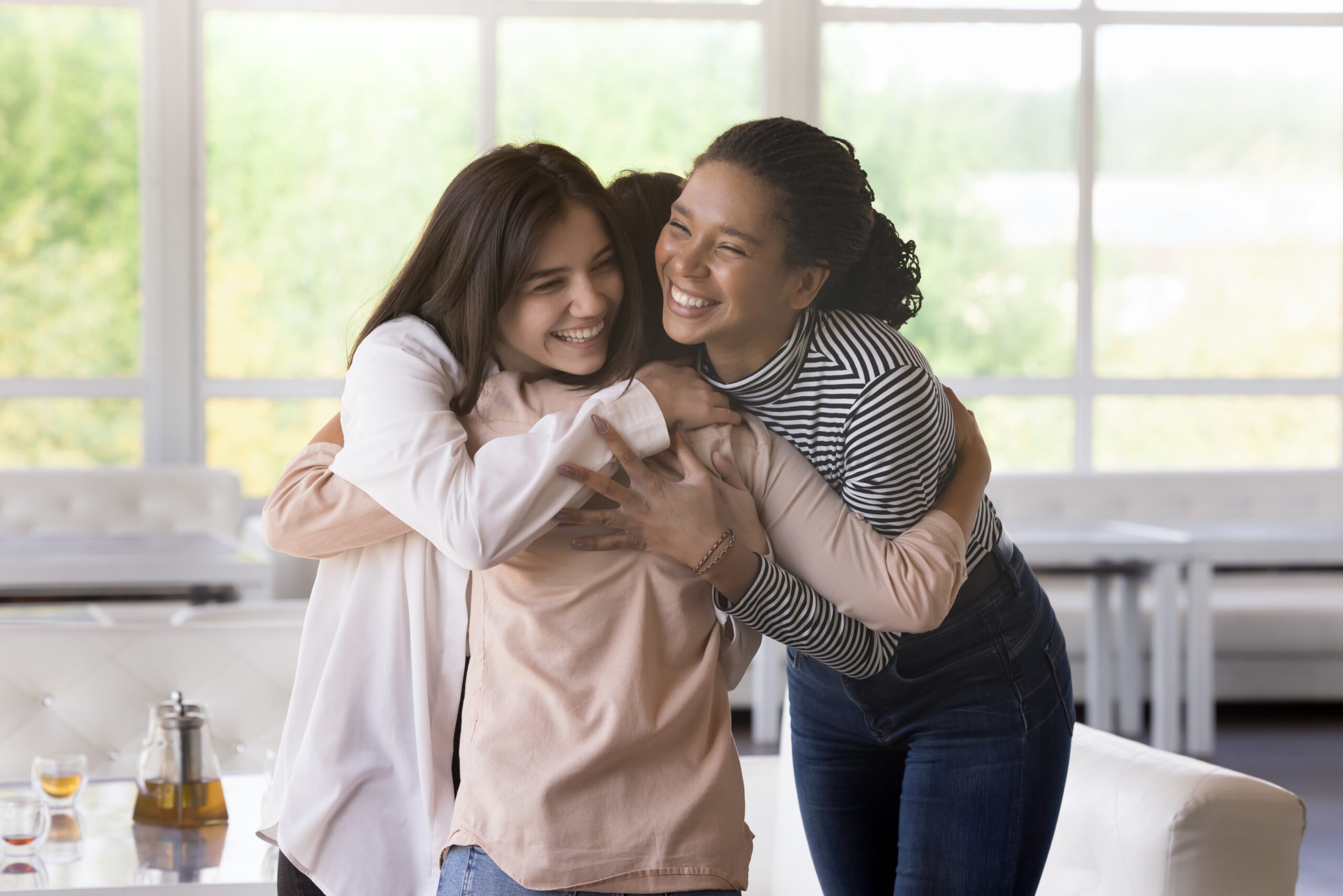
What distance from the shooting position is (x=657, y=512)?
1115 millimetres

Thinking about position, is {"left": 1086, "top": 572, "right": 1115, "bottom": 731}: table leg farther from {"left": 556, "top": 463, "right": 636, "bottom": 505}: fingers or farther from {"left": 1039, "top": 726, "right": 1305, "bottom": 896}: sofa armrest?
{"left": 556, "top": 463, "right": 636, "bottom": 505}: fingers

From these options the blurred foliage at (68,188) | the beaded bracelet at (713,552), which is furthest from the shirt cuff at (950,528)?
the blurred foliage at (68,188)

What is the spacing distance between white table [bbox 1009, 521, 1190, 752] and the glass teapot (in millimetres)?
2760

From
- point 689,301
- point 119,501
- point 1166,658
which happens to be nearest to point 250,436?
point 119,501

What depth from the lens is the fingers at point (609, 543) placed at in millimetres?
1125

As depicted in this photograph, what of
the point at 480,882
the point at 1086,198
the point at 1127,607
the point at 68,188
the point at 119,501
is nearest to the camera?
the point at 480,882

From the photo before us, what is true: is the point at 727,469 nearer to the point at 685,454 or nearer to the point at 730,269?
the point at 685,454

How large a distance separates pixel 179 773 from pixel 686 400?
1103 mm

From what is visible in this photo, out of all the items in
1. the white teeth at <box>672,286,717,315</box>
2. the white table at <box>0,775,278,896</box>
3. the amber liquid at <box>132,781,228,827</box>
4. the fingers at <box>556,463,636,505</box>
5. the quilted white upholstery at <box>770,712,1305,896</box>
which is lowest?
the white table at <box>0,775,278,896</box>

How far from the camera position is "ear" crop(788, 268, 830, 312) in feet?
3.92

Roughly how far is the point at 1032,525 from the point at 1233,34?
2794mm

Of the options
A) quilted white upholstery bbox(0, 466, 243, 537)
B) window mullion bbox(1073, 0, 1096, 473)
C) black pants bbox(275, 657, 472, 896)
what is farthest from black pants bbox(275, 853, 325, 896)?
window mullion bbox(1073, 0, 1096, 473)

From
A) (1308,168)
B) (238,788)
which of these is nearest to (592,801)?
(238,788)

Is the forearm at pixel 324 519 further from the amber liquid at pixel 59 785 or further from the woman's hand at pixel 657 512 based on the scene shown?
the amber liquid at pixel 59 785
